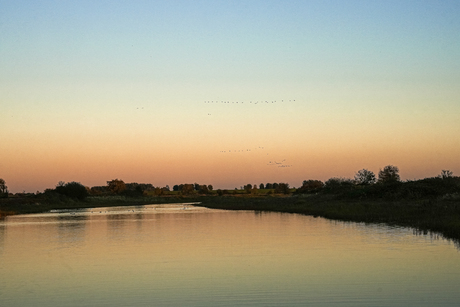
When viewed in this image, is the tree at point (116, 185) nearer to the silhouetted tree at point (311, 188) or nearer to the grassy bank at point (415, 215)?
the silhouetted tree at point (311, 188)

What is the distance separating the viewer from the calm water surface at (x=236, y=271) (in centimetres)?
1344

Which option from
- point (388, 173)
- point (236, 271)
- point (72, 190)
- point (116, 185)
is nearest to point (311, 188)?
point (388, 173)

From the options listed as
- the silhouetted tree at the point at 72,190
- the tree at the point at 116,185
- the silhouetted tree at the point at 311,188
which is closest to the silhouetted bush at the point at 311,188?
the silhouetted tree at the point at 311,188

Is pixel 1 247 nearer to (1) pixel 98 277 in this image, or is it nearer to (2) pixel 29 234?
(2) pixel 29 234

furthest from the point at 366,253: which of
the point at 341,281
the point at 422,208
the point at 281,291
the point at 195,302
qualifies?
the point at 422,208

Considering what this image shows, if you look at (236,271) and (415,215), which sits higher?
(415,215)

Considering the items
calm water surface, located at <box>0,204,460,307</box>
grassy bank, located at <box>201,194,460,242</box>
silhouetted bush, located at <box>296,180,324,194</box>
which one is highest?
silhouetted bush, located at <box>296,180,324,194</box>

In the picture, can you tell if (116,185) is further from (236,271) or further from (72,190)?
(236,271)

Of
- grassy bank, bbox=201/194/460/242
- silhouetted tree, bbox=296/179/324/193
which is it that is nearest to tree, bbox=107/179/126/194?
silhouetted tree, bbox=296/179/324/193

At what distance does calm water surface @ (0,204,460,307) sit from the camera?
44.1ft

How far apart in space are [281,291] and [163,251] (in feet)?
33.4

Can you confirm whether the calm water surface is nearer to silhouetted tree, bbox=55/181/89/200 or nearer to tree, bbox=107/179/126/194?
silhouetted tree, bbox=55/181/89/200

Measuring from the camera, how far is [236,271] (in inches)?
690

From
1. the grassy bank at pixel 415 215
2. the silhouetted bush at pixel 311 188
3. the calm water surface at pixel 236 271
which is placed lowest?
the calm water surface at pixel 236 271
